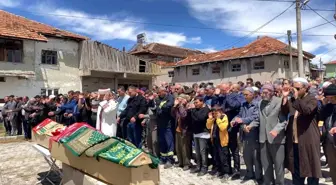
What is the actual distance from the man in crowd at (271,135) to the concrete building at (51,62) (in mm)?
17818

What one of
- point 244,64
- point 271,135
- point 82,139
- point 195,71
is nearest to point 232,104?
point 271,135

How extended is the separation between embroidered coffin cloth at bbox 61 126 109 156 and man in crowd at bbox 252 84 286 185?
8.47ft

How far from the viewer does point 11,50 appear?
65.0 ft

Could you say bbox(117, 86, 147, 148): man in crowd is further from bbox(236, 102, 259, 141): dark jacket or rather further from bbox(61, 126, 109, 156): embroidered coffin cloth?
bbox(236, 102, 259, 141): dark jacket

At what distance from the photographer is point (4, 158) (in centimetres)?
844

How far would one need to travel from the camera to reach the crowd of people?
4.62 m

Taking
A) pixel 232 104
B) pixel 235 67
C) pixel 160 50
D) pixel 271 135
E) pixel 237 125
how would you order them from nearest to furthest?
pixel 271 135 < pixel 237 125 < pixel 232 104 < pixel 235 67 < pixel 160 50

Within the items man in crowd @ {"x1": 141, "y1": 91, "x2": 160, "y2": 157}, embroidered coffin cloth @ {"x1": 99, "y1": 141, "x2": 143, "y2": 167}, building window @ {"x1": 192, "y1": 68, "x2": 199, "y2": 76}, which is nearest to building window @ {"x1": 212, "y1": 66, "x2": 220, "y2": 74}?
building window @ {"x1": 192, "y1": 68, "x2": 199, "y2": 76}

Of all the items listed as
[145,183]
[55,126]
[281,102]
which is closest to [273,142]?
[281,102]

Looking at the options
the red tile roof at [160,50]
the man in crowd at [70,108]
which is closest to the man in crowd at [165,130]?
the man in crowd at [70,108]

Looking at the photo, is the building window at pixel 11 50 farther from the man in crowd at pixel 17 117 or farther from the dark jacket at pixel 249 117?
the dark jacket at pixel 249 117

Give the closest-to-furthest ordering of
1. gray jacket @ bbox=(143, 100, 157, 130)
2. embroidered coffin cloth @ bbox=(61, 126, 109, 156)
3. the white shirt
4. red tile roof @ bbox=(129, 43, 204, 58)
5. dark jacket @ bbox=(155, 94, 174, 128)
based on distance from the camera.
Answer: embroidered coffin cloth @ bbox=(61, 126, 109, 156), dark jacket @ bbox=(155, 94, 174, 128), gray jacket @ bbox=(143, 100, 157, 130), the white shirt, red tile roof @ bbox=(129, 43, 204, 58)

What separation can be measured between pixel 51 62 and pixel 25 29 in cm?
281

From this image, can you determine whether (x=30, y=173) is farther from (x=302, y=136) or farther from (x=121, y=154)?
(x=302, y=136)
